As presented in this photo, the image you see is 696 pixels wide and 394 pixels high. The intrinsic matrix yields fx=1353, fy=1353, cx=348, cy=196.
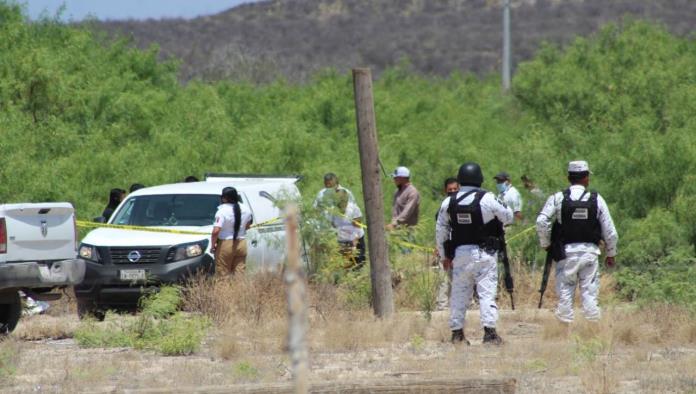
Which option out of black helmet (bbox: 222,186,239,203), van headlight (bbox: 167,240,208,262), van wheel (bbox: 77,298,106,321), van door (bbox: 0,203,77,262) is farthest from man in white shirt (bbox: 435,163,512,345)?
van wheel (bbox: 77,298,106,321)

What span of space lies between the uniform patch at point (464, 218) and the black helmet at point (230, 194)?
3998mm

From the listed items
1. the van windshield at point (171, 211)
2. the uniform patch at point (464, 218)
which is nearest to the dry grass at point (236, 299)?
the van windshield at point (171, 211)

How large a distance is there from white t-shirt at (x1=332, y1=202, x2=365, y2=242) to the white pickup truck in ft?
14.4

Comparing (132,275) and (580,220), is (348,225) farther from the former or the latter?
(580,220)

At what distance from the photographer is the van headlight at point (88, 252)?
1552cm

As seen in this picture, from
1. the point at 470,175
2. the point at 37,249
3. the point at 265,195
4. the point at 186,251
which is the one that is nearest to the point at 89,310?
the point at 186,251

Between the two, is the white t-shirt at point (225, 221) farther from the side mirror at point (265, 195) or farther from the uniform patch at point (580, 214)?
the uniform patch at point (580, 214)

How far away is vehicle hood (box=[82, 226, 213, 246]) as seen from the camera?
50.8 feet

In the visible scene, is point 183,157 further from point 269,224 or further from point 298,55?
point 298,55

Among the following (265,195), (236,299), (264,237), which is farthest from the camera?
(265,195)

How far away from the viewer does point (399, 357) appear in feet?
37.2

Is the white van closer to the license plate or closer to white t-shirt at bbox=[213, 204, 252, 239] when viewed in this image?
the license plate

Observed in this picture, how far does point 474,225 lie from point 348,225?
16.9 ft

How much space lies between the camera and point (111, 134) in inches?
1065
